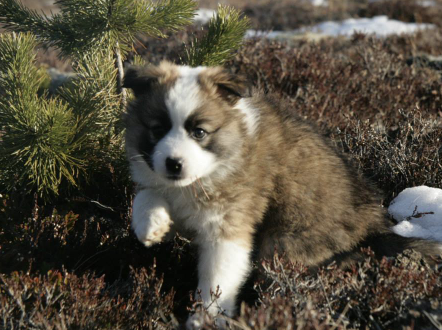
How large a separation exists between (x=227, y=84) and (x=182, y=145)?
522 millimetres

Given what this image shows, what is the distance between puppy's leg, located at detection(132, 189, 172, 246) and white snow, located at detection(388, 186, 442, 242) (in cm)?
167

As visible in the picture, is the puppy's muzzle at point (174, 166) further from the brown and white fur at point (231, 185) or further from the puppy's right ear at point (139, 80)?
the puppy's right ear at point (139, 80)

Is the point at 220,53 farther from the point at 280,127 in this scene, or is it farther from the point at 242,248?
the point at 242,248

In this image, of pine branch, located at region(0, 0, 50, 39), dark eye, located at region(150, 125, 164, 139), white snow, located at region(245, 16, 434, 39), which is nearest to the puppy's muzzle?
dark eye, located at region(150, 125, 164, 139)

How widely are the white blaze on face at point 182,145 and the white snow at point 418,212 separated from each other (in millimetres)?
1616

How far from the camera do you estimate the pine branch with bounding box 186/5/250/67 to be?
3.97m

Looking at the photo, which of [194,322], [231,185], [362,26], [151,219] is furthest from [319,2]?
[194,322]

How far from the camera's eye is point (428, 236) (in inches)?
132

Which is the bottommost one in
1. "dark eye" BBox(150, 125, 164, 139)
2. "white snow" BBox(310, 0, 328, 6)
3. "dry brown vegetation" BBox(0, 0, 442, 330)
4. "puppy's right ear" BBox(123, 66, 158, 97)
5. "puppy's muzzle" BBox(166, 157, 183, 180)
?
"white snow" BBox(310, 0, 328, 6)

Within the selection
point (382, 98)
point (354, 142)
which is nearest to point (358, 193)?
point (354, 142)

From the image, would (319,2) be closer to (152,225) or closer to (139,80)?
(139,80)

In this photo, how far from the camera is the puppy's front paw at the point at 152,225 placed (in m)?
2.78

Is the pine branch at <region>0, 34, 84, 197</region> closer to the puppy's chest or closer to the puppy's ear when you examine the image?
the puppy's chest

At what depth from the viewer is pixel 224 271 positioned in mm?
2740
